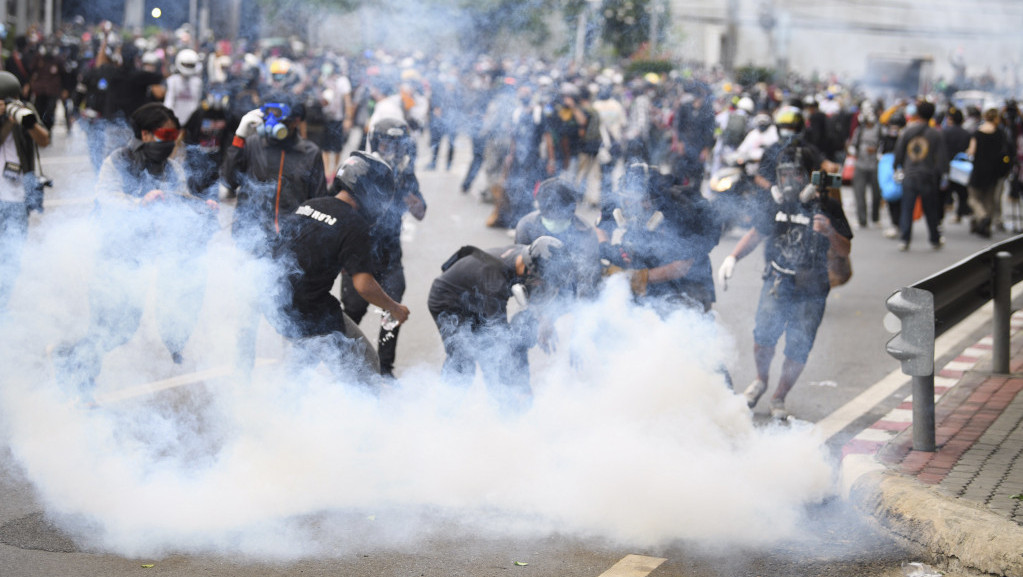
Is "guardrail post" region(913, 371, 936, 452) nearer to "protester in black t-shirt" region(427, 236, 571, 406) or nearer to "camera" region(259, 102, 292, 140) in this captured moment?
"protester in black t-shirt" region(427, 236, 571, 406)

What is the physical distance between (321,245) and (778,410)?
9.16ft

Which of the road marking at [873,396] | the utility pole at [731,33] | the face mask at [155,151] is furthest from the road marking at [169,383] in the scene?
the utility pole at [731,33]

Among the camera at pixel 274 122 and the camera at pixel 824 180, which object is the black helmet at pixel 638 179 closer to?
the camera at pixel 824 180

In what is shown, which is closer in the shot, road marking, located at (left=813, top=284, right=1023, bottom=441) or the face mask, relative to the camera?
the face mask

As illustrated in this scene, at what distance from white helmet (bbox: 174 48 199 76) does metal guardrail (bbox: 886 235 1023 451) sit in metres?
8.77

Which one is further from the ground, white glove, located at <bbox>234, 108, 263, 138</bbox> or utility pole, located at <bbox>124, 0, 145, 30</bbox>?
utility pole, located at <bbox>124, 0, 145, 30</bbox>

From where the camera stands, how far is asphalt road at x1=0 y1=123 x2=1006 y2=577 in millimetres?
3988

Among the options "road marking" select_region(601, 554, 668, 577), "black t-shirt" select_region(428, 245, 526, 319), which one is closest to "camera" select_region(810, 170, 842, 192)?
"black t-shirt" select_region(428, 245, 526, 319)

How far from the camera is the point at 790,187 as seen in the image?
6355mm

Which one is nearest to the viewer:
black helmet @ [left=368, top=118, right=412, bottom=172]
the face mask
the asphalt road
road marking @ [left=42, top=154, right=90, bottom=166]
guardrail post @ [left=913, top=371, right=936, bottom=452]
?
the asphalt road

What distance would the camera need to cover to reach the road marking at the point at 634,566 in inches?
154

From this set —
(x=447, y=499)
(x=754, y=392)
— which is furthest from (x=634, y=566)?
(x=754, y=392)

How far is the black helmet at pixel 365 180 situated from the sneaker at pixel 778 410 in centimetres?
251

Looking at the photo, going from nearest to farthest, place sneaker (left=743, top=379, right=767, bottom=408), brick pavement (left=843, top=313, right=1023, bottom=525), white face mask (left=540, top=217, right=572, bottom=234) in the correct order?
brick pavement (left=843, top=313, right=1023, bottom=525), white face mask (left=540, top=217, right=572, bottom=234), sneaker (left=743, top=379, right=767, bottom=408)
